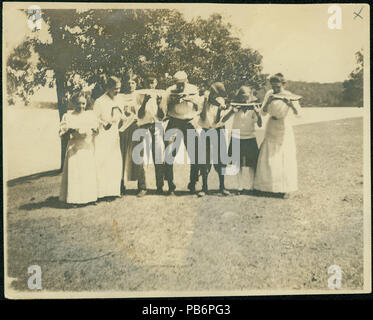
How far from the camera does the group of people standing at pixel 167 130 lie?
426 centimetres

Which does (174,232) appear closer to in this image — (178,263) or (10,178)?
(178,263)

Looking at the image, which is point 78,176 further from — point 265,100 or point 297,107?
point 297,107

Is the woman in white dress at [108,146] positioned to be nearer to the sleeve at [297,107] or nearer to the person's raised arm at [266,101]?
the person's raised arm at [266,101]

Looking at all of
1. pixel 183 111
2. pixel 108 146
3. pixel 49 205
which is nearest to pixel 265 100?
pixel 183 111

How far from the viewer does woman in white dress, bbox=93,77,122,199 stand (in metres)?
4.27

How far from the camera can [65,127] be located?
13.9 feet

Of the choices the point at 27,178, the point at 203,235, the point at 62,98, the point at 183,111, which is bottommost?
the point at 203,235

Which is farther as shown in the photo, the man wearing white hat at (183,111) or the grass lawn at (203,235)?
the man wearing white hat at (183,111)

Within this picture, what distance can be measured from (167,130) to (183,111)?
238mm

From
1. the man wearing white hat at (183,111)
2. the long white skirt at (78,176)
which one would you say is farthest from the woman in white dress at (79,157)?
the man wearing white hat at (183,111)

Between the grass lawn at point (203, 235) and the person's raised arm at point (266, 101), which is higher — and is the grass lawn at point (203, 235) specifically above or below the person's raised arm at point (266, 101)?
below

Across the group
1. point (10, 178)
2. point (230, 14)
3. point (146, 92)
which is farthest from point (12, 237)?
point (230, 14)

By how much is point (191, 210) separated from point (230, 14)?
1.89 meters

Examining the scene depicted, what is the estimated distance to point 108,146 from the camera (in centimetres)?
428
